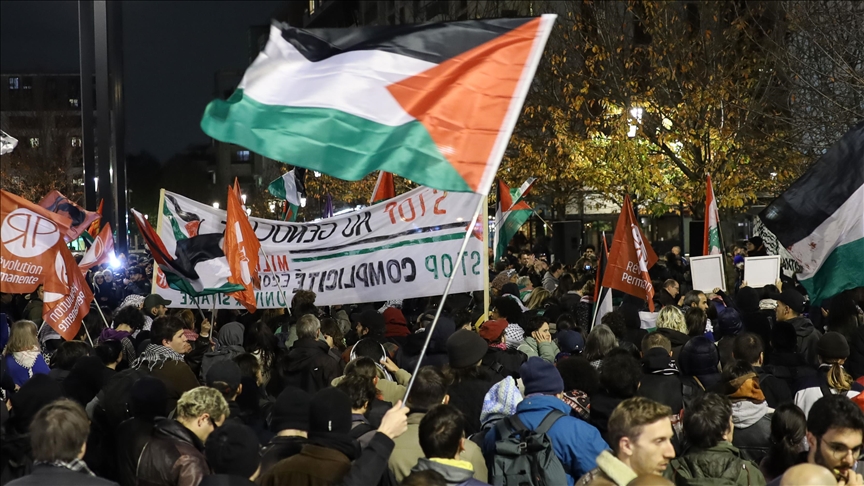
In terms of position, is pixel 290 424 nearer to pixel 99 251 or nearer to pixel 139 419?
pixel 139 419

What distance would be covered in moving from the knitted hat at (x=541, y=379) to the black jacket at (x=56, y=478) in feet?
7.89

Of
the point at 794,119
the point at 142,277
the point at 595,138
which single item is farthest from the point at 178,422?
the point at 595,138

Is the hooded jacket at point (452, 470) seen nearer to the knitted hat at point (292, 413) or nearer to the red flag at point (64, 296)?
the knitted hat at point (292, 413)

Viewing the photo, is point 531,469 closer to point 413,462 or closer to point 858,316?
point 413,462

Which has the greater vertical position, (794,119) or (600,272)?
(794,119)

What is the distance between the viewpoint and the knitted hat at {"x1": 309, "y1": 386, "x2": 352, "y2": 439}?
16.7 feet

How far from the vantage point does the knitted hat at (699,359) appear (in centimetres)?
724

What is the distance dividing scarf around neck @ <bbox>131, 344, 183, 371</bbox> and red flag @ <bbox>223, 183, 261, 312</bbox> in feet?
8.33

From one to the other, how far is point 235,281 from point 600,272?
167 inches

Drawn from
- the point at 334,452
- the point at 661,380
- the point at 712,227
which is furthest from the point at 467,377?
the point at 712,227

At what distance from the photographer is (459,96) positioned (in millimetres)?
5973

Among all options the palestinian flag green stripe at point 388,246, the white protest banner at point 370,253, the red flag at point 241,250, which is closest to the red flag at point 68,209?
the white protest banner at point 370,253

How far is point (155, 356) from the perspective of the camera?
8.42 meters

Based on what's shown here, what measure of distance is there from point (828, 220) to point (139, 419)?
526 cm
